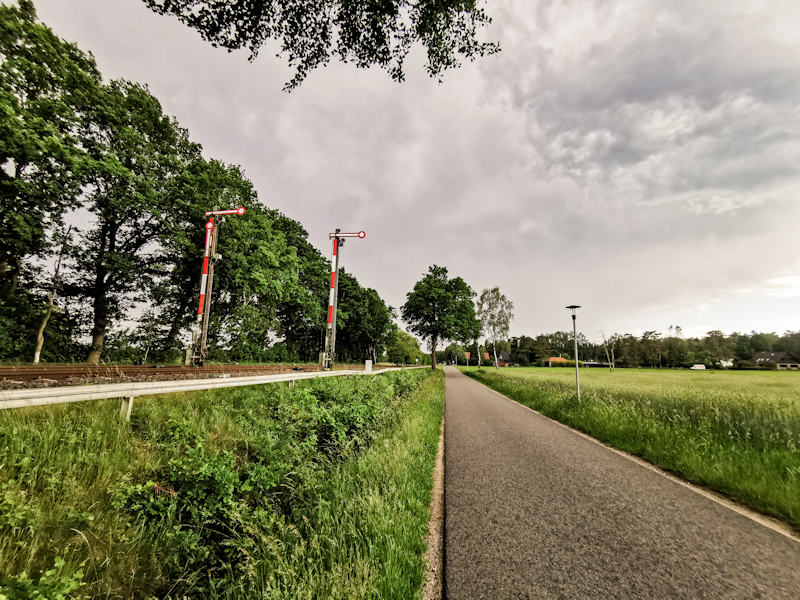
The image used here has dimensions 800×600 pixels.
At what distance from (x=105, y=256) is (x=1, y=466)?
16.0 meters

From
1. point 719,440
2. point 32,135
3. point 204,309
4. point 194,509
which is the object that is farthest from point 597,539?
point 32,135

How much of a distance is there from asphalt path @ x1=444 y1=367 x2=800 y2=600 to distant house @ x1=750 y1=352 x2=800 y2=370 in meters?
80.6

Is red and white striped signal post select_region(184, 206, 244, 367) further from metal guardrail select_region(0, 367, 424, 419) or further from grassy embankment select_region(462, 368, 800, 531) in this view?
grassy embankment select_region(462, 368, 800, 531)

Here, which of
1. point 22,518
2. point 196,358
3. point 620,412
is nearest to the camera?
point 22,518

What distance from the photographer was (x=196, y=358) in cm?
952

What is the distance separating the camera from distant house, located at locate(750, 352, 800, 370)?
175 feet

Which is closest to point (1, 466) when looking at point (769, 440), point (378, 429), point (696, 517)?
point (378, 429)

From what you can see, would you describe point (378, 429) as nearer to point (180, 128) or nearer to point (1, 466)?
point (1, 466)

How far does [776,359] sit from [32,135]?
332 feet

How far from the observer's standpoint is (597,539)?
2.98 m

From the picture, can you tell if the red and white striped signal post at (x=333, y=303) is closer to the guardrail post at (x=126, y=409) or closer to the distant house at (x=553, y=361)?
the guardrail post at (x=126, y=409)

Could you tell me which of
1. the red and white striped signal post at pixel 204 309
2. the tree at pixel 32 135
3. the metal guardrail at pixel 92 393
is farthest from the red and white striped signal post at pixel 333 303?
the tree at pixel 32 135

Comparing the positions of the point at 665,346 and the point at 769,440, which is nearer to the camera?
the point at 769,440

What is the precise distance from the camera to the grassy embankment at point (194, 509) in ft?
7.08
